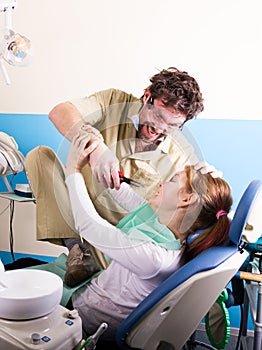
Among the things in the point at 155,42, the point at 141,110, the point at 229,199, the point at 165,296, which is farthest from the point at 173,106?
the point at 165,296

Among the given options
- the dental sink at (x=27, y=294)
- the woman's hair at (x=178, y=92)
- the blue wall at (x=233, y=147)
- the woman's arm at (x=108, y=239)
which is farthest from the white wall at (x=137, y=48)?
the dental sink at (x=27, y=294)

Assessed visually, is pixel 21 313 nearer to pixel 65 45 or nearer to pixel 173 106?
pixel 173 106

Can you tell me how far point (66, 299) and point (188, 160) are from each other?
64cm

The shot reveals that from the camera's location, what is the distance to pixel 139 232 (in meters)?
1.35

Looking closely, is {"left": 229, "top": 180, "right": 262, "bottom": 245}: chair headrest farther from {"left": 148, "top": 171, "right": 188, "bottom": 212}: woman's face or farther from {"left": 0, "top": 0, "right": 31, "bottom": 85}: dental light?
{"left": 0, "top": 0, "right": 31, "bottom": 85}: dental light

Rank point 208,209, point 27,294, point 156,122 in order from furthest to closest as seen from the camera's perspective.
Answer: point 156,122, point 208,209, point 27,294

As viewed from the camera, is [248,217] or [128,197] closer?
[248,217]

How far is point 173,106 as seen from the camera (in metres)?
1.49

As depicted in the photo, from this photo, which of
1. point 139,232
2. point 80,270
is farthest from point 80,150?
point 80,270

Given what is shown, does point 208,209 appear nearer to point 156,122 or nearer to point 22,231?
point 156,122

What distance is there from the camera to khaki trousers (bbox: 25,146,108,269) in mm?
1502

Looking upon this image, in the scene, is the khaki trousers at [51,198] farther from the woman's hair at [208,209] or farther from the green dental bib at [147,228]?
the woman's hair at [208,209]

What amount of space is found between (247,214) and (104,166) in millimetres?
502

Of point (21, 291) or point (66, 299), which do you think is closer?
point (21, 291)
